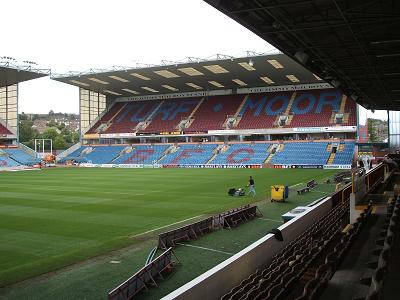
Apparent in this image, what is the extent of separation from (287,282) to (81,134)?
75461 mm

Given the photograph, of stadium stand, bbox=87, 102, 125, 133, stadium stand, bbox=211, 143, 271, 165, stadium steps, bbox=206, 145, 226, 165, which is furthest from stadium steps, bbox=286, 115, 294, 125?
stadium stand, bbox=87, 102, 125, 133

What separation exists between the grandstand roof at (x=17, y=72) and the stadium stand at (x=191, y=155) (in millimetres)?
22080

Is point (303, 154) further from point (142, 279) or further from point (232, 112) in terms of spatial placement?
point (142, 279)

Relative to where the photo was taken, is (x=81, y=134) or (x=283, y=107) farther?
(x=81, y=134)

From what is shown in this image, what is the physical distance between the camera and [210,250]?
13414 millimetres

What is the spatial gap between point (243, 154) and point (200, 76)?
13085 millimetres

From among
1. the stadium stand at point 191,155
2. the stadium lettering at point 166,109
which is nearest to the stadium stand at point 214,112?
the stadium stand at point 191,155

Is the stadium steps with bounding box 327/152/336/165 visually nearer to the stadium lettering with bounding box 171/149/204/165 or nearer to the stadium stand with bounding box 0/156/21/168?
the stadium lettering with bounding box 171/149/204/165

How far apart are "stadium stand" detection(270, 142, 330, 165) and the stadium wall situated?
44.5m

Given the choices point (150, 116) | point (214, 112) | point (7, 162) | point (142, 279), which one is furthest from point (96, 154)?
point (142, 279)

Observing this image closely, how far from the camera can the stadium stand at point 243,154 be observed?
193 feet

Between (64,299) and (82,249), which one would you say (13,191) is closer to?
(82,249)

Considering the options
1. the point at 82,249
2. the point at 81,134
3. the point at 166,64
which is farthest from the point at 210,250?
the point at 81,134

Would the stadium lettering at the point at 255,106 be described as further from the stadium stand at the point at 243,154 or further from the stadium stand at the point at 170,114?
the stadium stand at the point at 170,114
